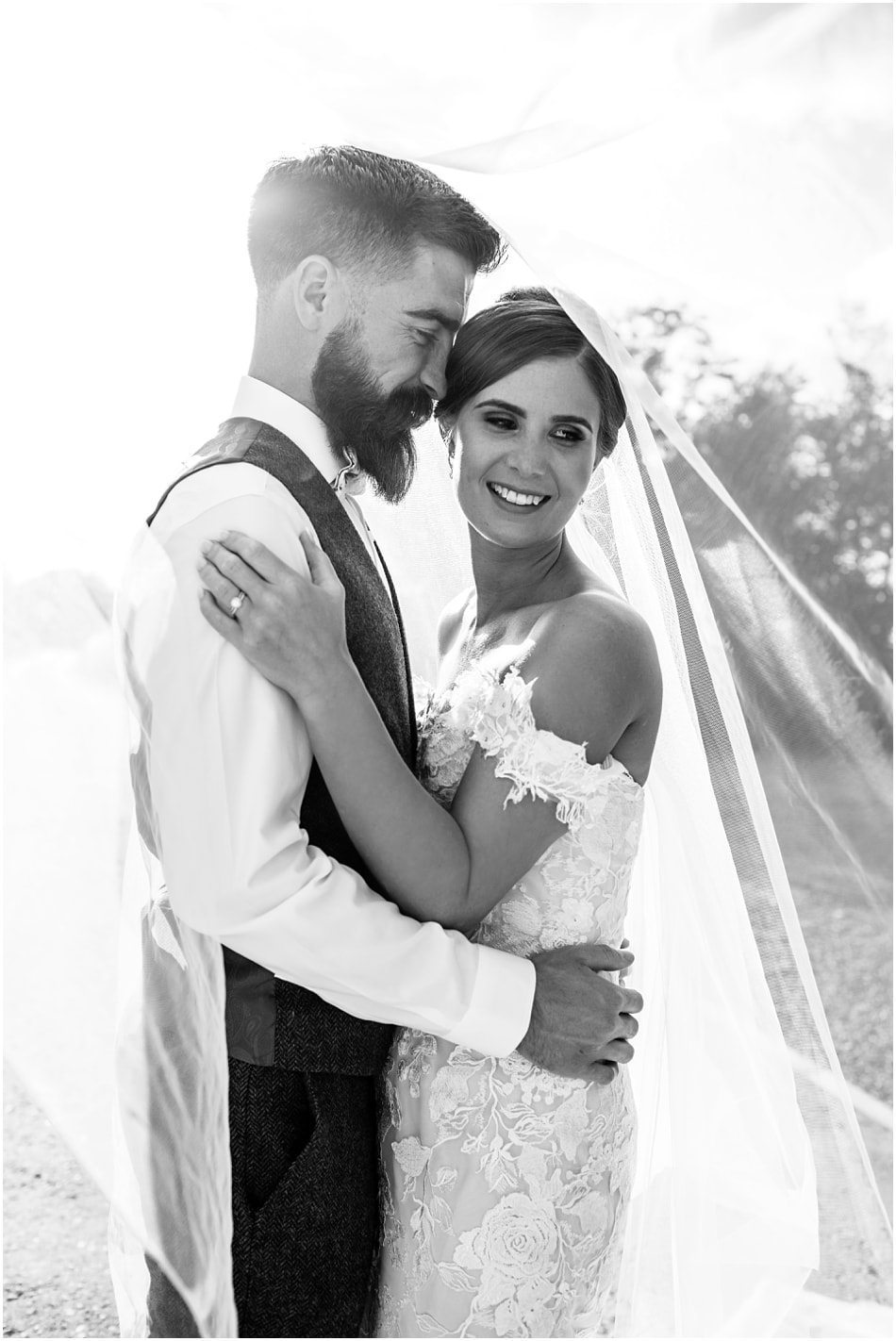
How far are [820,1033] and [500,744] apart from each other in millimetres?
795

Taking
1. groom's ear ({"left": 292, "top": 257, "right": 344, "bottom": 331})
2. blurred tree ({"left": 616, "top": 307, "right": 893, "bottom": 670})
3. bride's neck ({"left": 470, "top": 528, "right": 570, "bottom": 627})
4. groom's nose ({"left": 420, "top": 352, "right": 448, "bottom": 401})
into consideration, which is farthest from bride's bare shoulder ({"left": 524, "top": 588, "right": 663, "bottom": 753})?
groom's ear ({"left": 292, "top": 257, "right": 344, "bottom": 331})

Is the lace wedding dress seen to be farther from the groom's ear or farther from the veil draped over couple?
the groom's ear

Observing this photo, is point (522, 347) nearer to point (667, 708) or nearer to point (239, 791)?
point (667, 708)

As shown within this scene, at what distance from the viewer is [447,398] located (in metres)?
2.18

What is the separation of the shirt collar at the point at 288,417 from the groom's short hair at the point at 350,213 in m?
0.17

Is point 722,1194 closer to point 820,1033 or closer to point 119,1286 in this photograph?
→ point 820,1033

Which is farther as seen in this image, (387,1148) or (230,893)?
(387,1148)

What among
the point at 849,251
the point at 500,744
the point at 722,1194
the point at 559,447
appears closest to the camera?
the point at 849,251

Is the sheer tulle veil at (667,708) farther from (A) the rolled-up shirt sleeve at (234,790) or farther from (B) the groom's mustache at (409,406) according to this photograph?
(B) the groom's mustache at (409,406)

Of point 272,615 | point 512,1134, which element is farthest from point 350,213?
point 512,1134

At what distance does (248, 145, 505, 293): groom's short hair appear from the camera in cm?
188

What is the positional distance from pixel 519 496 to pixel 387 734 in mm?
609

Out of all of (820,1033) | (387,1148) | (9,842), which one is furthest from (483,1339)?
(9,842)

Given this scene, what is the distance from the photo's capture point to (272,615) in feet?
5.22
